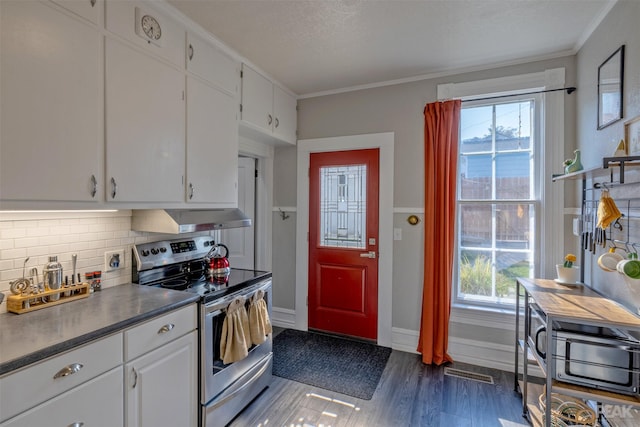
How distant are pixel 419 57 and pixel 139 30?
2.04 meters

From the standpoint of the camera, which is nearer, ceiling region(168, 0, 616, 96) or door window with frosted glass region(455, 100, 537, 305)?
ceiling region(168, 0, 616, 96)

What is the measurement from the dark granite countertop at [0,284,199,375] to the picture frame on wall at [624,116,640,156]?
2532mm

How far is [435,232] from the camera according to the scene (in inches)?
112

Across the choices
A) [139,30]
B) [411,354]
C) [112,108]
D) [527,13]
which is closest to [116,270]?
[112,108]

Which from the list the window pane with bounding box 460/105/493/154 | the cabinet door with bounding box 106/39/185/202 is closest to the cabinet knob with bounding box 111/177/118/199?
the cabinet door with bounding box 106/39/185/202

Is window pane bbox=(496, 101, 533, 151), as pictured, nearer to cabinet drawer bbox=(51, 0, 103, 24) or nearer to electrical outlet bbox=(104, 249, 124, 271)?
cabinet drawer bbox=(51, 0, 103, 24)

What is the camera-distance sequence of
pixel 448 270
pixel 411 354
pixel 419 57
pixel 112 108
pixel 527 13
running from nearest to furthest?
pixel 112 108
pixel 527 13
pixel 419 57
pixel 448 270
pixel 411 354

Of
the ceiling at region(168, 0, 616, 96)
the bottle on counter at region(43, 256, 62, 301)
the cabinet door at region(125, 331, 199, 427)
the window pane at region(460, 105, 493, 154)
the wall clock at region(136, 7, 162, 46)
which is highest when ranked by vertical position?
the ceiling at region(168, 0, 616, 96)

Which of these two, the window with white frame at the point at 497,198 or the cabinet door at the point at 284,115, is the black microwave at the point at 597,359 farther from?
the cabinet door at the point at 284,115

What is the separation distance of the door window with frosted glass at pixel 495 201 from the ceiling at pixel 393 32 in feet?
1.58

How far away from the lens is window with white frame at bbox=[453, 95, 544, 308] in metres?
2.68

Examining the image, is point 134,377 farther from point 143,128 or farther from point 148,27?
point 148,27

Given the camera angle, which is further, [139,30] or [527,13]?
[527,13]

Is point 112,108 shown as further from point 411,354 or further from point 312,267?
point 411,354
